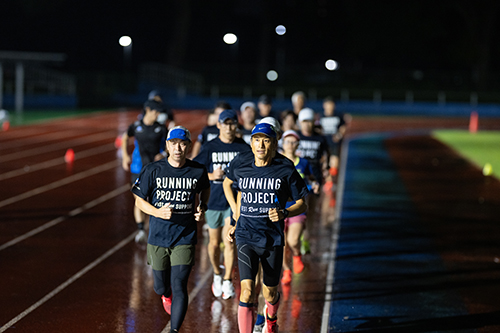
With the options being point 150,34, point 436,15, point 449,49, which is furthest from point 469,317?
point 150,34

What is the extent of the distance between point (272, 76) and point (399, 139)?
101ft

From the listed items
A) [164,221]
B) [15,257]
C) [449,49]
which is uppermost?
[449,49]

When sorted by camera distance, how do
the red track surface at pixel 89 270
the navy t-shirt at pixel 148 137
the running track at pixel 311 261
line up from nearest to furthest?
1. the red track surface at pixel 89 270
2. the running track at pixel 311 261
3. the navy t-shirt at pixel 148 137

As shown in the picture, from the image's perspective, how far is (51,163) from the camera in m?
19.7

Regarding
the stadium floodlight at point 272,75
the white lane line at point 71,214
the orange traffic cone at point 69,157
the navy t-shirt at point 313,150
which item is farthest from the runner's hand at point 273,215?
the stadium floodlight at point 272,75

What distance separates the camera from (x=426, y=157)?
23938 mm

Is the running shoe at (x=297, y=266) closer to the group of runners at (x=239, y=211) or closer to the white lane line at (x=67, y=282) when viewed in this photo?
the group of runners at (x=239, y=211)

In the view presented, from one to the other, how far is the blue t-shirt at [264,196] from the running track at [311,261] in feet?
4.31

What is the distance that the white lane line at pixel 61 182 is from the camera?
45.8 feet

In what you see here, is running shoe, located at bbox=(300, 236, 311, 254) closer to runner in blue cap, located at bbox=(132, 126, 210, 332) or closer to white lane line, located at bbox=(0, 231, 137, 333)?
white lane line, located at bbox=(0, 231, 137, 333)

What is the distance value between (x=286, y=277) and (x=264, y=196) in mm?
2797

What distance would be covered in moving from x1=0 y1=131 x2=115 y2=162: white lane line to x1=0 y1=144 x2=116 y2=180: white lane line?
1.09m

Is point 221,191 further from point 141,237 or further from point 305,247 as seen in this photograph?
point 141,237

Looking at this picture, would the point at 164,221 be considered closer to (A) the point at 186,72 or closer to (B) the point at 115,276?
(B) the point at 115,276
